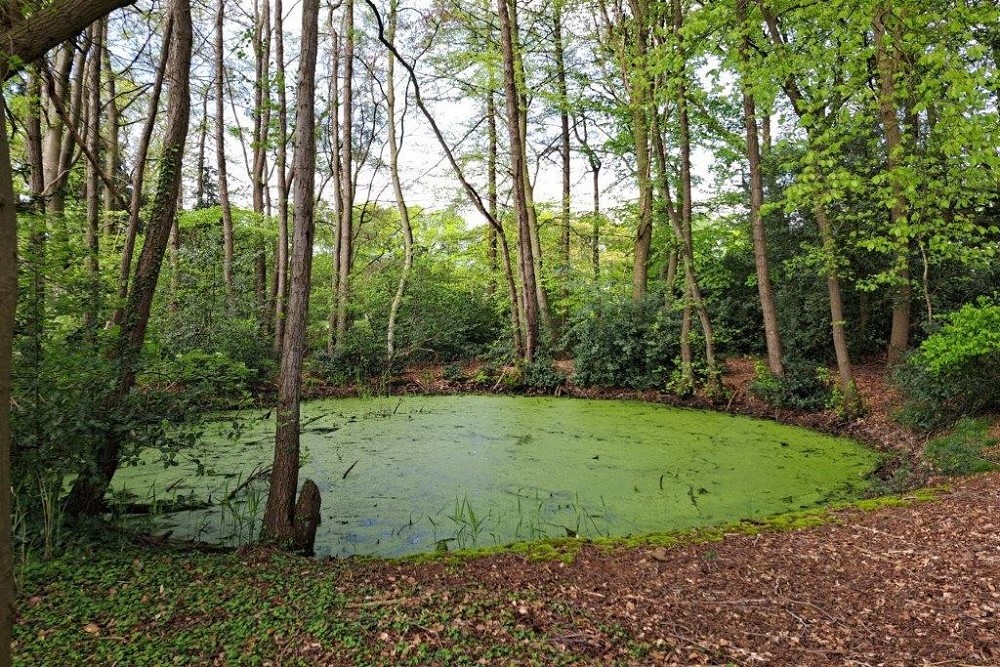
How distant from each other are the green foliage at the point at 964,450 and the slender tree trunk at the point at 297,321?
5.13 meters

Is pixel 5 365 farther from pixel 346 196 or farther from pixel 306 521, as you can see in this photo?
pixel 346 196

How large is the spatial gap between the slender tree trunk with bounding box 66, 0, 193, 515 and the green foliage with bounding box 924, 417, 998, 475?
6.11m

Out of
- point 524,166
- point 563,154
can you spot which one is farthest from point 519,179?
point 563,154

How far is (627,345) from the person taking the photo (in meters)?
10.1

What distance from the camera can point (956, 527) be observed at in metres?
3.22

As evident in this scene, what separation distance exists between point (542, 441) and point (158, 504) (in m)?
3.95

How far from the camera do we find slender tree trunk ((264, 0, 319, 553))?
130 inches

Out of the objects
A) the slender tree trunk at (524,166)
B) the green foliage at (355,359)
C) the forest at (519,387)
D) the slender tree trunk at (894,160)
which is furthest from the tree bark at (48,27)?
the green foliage at (355,359)

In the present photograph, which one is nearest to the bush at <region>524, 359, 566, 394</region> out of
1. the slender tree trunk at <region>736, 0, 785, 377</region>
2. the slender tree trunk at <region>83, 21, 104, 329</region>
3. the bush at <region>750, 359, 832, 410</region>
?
the bush at <region>750, 359, 832, 410</region>

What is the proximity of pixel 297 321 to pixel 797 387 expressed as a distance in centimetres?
737

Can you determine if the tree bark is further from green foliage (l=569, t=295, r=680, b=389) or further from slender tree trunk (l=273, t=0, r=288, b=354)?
green foliage (l=569, t=295, r=680, b=389)

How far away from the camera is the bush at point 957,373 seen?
5371 mm

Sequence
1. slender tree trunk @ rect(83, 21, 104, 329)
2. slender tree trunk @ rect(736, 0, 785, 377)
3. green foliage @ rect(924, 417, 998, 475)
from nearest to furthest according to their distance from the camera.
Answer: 1. slender tree trunk @ rect(83, 21, 104, 329)
2. green foliage @ rect(924, 417, 998, 475)
3. slender tree trunk @ rect(736, 0, 785, 377)

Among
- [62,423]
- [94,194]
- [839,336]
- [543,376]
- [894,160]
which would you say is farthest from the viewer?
[543,376]
